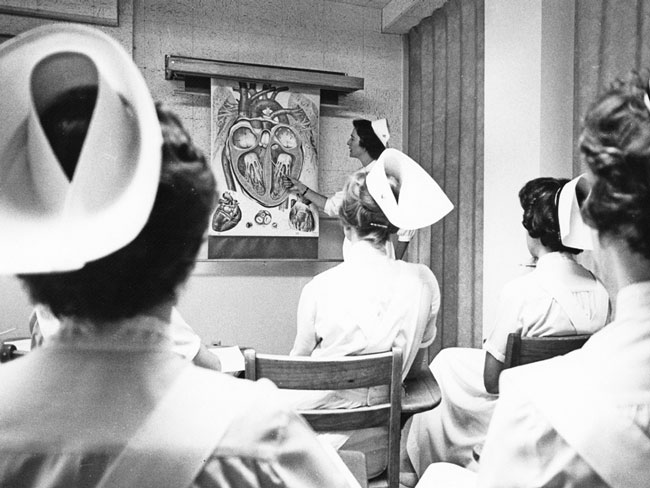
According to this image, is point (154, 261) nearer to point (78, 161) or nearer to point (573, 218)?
point (78, 161)

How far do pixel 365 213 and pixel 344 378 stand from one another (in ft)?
2.11

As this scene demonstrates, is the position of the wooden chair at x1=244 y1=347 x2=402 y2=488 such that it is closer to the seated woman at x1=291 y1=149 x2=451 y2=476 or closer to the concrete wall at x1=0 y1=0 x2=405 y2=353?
the seated woman at x1=291 y1=149 x2=451 y2=476

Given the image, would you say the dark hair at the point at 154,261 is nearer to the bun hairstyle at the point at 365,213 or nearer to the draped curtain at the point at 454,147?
the bun hairstyle at the point at 365,213

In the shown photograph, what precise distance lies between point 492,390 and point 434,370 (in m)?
0.66

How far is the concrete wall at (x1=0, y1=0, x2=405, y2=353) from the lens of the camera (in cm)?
355

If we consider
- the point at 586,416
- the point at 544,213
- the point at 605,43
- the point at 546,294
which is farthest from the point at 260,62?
the point at 586,416

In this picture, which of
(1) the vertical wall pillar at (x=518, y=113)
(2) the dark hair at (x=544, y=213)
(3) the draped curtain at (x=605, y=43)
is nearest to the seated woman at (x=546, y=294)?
(2) the dark hair at (x=544, y=213)

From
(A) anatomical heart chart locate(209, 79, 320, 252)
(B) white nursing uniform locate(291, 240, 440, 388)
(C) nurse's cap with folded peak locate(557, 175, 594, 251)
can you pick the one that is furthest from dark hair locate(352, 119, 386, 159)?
(C) nurse's cap with folded peak locate(557, 175, 594, 251)

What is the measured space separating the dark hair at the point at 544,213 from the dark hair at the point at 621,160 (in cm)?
116

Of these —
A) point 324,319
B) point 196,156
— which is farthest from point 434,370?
point 196,156

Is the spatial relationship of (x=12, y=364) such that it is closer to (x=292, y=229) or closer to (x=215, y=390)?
(x=215, y=390)

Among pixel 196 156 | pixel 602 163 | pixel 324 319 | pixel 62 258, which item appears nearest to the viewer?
pixel 62 258

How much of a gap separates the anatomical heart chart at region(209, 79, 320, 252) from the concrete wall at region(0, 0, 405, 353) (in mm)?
206

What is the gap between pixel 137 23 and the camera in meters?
3.52
